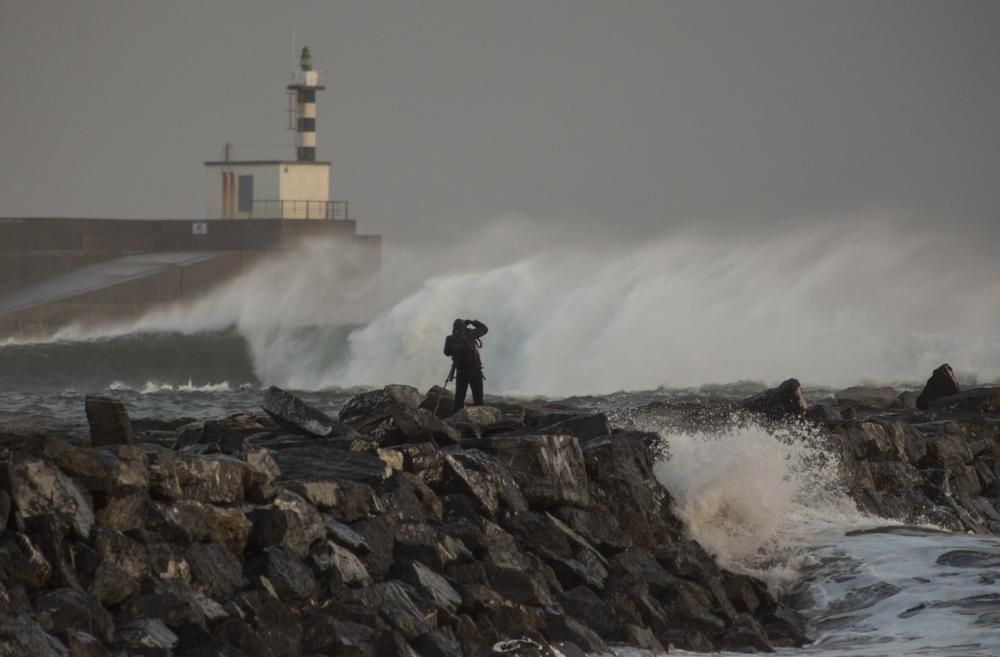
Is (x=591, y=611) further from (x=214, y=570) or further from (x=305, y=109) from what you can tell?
(x=305, y=109)

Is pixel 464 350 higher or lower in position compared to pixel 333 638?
higher

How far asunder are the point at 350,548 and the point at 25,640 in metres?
2.51

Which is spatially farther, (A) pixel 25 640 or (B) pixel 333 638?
(B) pixel 333 638

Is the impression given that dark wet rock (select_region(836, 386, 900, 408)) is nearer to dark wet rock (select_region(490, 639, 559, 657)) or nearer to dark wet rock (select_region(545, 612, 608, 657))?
dark wet rock (select_region(545, 612, 608, 657))

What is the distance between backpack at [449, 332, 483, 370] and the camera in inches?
633

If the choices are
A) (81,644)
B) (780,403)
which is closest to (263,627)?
(81,644)

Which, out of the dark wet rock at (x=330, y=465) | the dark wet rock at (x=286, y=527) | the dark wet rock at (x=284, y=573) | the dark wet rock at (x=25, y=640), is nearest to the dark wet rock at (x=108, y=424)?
the dark wet rock at (x=330, y=465)

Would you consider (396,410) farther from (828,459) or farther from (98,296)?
(98,296)

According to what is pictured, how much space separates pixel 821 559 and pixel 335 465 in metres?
3.66

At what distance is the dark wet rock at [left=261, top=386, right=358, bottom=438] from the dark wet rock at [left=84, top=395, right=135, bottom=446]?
1.84 m

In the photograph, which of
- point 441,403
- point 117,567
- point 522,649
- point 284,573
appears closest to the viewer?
point 117,567

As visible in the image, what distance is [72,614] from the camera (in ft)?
29.7

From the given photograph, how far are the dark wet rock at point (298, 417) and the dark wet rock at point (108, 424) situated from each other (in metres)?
1.84

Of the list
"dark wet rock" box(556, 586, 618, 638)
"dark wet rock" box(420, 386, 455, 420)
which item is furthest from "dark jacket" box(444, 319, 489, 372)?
"dark wet rock" box(556, 586, 618, 638)
